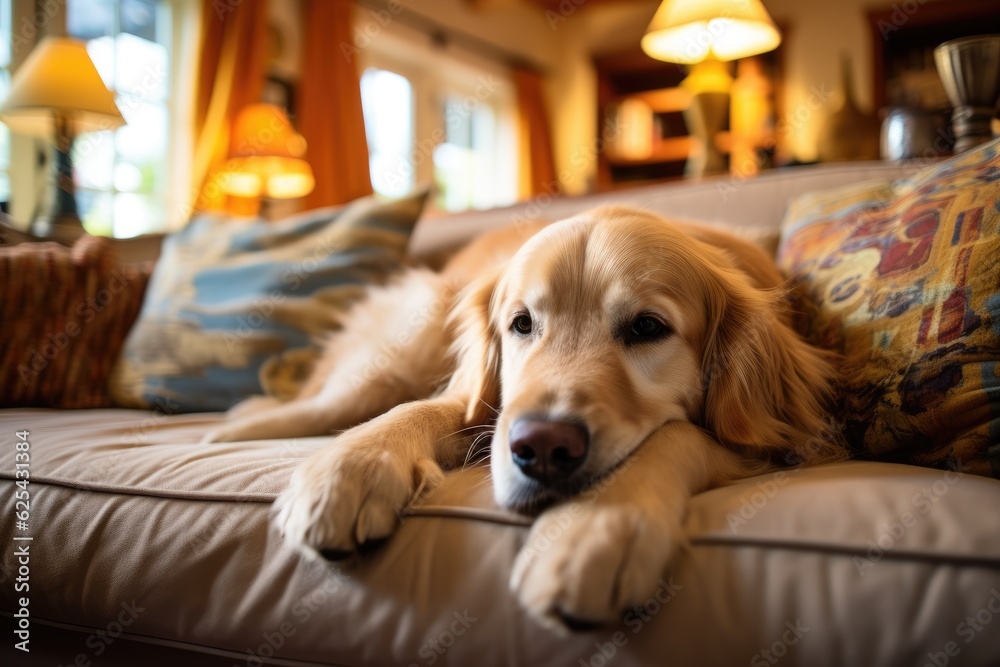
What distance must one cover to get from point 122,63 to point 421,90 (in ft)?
10.6

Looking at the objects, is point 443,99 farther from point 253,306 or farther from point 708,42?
point 253,306

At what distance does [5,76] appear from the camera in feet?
13.3

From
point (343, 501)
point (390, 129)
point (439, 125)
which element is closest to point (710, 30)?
point (343, 501)

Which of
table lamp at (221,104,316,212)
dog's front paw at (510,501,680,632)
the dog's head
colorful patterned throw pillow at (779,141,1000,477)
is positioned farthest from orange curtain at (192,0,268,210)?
dog's front paw at (510,501,680,632)

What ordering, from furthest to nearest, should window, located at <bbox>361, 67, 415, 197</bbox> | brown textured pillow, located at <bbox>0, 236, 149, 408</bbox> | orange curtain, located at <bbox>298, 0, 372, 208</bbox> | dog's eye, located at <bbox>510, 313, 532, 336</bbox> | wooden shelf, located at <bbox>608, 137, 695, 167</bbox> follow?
wooden shelf, located at <bbox>608, 137, 695, 167</bbox> < window, located at <bbox>361, 67, 415, 197</bbox> < orange curtain, located at <bbox>298, 0, 372, 208</bbox> < brown textured pillow, located at <bbox>0, 236, 149, 408</bbox> < dog's eye, located at <bbox>510, 313, 532, 336</bbox>

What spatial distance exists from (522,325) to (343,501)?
577 mm

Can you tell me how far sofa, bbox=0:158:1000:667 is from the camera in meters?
0.81

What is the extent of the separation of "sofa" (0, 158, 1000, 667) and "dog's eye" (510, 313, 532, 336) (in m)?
0.33

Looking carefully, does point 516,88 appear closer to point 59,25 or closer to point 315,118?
point 315,118

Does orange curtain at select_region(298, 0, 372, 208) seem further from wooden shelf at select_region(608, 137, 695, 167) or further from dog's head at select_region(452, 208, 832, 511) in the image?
dog's head at select_region(452, 208, 832, 511)

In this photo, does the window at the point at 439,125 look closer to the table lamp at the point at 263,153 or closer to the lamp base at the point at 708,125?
the table lamp at the point at 263,153

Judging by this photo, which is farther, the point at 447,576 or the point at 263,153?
the point at 263,153

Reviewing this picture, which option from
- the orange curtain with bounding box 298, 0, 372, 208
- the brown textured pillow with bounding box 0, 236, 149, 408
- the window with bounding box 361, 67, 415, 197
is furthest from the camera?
the window with bounding box 361, 67, 415, 197

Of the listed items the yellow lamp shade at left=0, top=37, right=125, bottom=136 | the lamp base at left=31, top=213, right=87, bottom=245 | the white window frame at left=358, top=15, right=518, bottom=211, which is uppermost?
the white window frame at left=358, top=15, right=518, bottom=211
